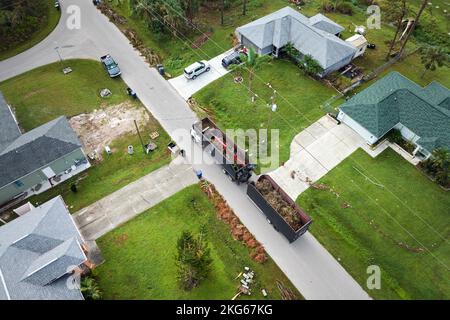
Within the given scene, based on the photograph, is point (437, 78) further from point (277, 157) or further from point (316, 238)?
point (316, 238)

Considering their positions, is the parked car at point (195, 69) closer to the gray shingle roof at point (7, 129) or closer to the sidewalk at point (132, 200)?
the sidewalk at point (132, 200)

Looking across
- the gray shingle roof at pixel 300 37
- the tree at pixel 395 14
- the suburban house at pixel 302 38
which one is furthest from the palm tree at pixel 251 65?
the tree at pixel 395 14

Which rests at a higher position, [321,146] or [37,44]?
[37,44]

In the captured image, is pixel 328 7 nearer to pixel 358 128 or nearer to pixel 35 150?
pixel 358 128

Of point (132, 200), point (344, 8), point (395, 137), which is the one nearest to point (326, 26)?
point (344, 8)

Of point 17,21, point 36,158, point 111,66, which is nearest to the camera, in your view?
point 36,158
